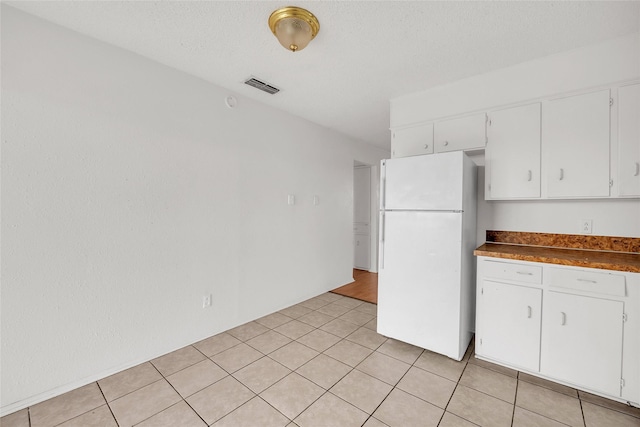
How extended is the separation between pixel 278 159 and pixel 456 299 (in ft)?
7.59

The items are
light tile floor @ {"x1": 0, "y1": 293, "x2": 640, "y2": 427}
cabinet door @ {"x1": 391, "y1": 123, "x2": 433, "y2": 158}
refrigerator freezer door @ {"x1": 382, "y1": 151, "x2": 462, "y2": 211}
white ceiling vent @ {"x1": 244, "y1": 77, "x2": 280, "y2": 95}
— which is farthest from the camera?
Answer: cabinet door @ {"x1": 391, "y1": 123, "x2": 433, "y2": 158}

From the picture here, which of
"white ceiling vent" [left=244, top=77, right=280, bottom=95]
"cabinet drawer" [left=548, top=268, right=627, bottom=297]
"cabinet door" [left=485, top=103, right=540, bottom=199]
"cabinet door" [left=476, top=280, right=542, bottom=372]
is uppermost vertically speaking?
"white ceiling vent" [left=244, top=77, right=280, bottom=95]

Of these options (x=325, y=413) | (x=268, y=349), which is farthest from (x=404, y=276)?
(x=268, y=349)

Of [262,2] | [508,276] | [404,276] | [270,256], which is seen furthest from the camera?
[270,256]

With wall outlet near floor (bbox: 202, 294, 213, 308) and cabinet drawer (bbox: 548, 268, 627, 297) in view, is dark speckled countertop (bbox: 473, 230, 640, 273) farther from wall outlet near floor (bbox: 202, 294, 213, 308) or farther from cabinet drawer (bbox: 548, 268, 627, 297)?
wall outlet near floor (bbox: 202, 294, 213, 308)

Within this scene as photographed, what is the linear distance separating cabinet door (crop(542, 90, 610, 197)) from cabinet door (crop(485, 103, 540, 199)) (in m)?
0.07

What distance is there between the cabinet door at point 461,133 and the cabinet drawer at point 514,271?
3.51 ft

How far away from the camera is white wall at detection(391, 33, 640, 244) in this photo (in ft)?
6.23

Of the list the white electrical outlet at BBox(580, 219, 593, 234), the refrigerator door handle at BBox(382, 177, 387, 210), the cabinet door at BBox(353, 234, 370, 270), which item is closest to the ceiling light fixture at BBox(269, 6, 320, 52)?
the refrigerator door handle at BBox(382, 177, 387, 210)

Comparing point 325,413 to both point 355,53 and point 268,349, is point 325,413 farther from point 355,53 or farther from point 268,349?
point 355,53

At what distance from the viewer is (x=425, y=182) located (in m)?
→ 2.20

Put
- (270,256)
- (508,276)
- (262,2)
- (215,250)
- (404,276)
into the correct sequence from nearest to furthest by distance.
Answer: (262,2)
(508,276)
(404,276)
(215,250)
(270,256)

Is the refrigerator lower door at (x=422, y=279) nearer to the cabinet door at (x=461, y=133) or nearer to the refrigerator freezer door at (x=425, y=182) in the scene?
the refrigerator freezer door at (x=425, y=182)

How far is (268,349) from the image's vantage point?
2.34 metres
